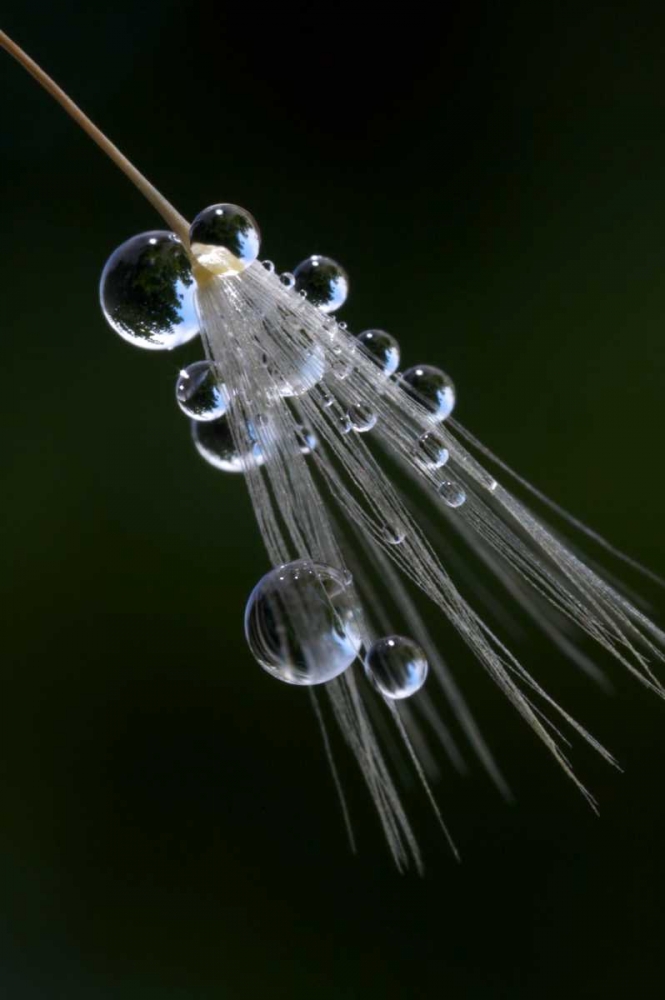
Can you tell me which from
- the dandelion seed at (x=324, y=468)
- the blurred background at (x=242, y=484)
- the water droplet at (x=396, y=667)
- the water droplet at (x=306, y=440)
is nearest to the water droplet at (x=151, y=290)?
the dandelion seed at (x=324, y=468)

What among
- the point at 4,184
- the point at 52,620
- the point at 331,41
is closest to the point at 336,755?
the point at 52,620

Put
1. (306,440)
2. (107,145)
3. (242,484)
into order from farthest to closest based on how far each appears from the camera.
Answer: (242,484), (306,440), (107,145)

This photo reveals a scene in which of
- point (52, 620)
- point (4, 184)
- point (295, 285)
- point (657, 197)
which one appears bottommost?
point (295, 285)

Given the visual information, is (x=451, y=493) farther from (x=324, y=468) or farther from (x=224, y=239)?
(x=224, y=239)

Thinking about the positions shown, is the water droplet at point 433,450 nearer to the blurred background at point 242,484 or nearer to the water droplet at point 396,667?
the water droplet at point 396,667

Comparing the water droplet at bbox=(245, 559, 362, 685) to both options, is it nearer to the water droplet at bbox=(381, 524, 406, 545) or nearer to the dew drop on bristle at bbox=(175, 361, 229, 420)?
the water droplet at bbox=(381, 524, 406, 545)

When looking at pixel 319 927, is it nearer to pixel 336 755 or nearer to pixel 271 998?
pixel 271 998

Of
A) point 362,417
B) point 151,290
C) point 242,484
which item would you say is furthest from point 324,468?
point 242,484
